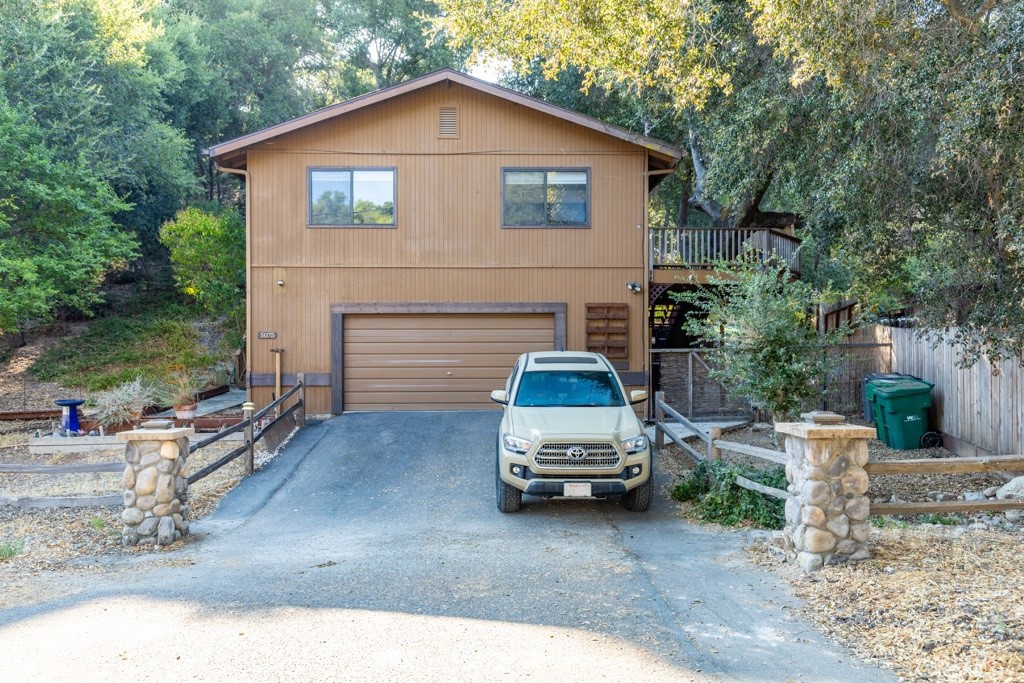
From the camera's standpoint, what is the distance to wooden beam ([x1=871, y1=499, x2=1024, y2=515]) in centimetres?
669

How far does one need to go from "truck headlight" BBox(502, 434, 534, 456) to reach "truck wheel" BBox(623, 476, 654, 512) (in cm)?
125

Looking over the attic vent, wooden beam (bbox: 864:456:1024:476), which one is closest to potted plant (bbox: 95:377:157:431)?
the attic vent

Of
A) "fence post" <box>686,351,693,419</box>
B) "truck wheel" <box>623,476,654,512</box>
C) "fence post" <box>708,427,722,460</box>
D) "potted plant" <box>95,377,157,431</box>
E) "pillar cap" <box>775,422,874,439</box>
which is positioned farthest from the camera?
"fence post" <box>686,351,693,419</box>

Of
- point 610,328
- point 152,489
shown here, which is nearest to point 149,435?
point 152,489

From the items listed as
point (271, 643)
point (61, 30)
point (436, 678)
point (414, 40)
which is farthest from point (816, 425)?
point (414, 40)

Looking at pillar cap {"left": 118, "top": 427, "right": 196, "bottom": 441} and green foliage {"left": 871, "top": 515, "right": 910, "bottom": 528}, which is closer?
green foliage {"left": 871, "top": 515, "right": 910, "bottom": 528}

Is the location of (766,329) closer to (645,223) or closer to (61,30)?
(645,223)

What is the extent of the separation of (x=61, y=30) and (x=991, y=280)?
20.7m

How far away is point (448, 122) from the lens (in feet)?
51.9

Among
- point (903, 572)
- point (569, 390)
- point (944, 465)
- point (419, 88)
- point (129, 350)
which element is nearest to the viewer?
point (903, 572)

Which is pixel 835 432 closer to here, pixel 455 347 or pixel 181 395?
pixel 455 347

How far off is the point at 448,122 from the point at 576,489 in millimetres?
9480

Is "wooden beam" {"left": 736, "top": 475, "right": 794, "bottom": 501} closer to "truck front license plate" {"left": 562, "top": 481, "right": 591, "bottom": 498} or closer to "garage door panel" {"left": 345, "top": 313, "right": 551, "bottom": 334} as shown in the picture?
"truck front license plate" {"left": 562, "top": 481, "right": 591, "bottom": 498}

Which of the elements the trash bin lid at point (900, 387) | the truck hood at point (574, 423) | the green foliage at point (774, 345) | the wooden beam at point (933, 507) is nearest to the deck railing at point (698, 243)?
the trash bin lid at point (900, 387)
